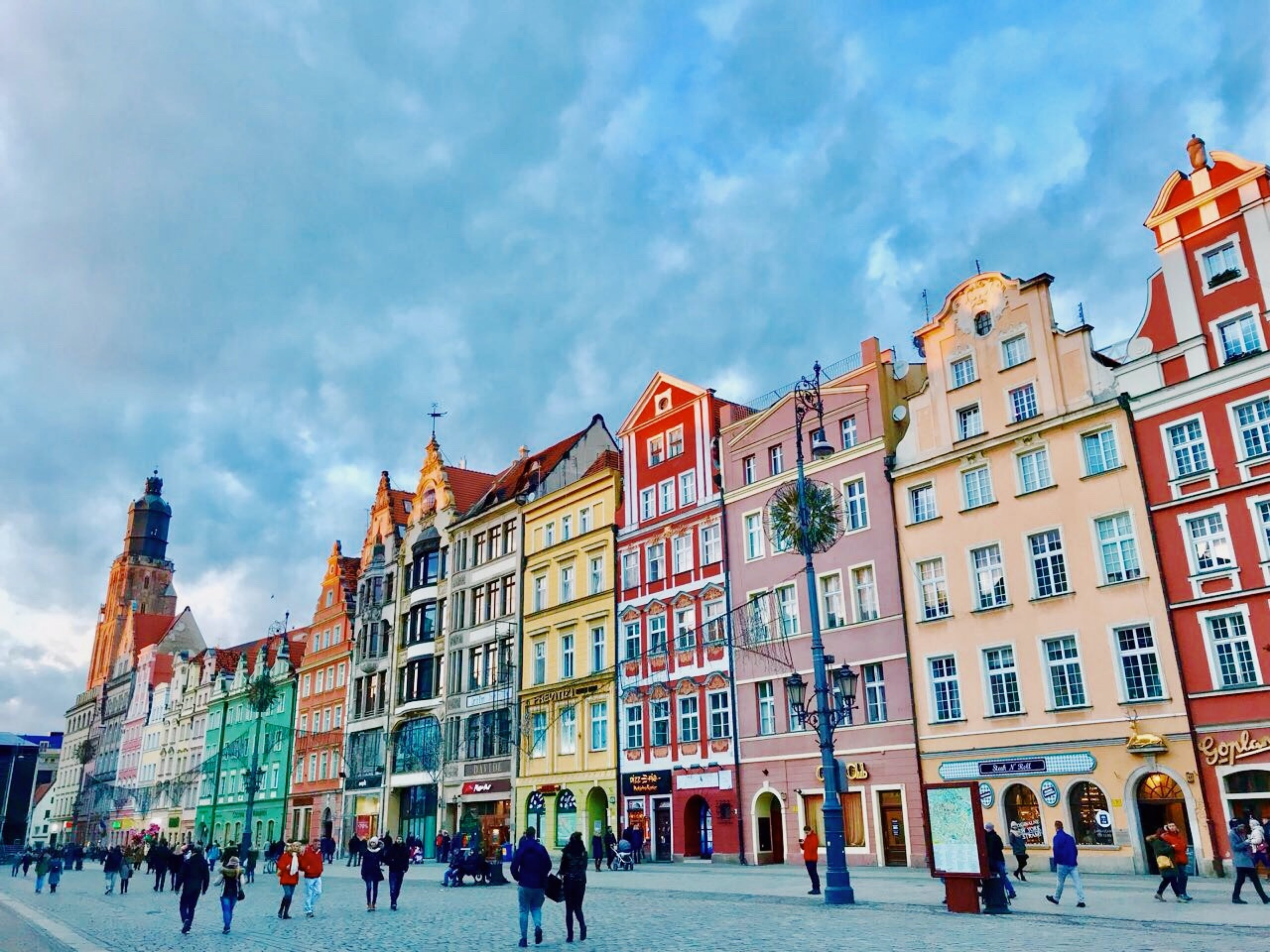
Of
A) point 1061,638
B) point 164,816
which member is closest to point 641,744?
point 1061,638

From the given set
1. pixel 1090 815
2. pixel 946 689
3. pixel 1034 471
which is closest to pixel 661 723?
pixel 946 689

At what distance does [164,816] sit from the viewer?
292ft

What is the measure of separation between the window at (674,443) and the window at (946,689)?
1581 centimetres

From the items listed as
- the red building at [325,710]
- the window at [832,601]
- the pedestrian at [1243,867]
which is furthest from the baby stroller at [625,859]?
the red building at [325,710]

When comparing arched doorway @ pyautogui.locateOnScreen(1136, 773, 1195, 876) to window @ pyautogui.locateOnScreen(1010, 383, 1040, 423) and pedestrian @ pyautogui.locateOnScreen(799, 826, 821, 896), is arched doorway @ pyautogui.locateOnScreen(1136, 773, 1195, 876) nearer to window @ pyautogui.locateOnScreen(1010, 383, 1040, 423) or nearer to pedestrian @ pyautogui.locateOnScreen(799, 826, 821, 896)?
pedestrian @ pyautogui.locateOnScreen(799, 826, 821, 896)

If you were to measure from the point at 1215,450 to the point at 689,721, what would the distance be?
21.6 m

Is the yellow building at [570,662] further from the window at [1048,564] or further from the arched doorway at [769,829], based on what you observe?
the window at [1048,564]

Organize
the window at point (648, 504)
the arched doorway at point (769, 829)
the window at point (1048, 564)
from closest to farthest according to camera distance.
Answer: the window at point (1048, 564) → the arched doorway at point (769, 829) → the window at point (648, 504)

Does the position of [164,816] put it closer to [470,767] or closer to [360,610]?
[360,610]

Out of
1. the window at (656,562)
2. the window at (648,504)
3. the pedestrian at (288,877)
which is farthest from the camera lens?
the window at (648,504)

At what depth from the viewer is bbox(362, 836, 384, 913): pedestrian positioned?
23734 mm

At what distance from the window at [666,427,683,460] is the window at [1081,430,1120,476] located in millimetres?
18255

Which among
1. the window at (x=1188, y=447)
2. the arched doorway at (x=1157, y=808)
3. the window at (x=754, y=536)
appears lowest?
the arched doorway at (x=1157, y=808)

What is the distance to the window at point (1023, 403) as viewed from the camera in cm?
3297
